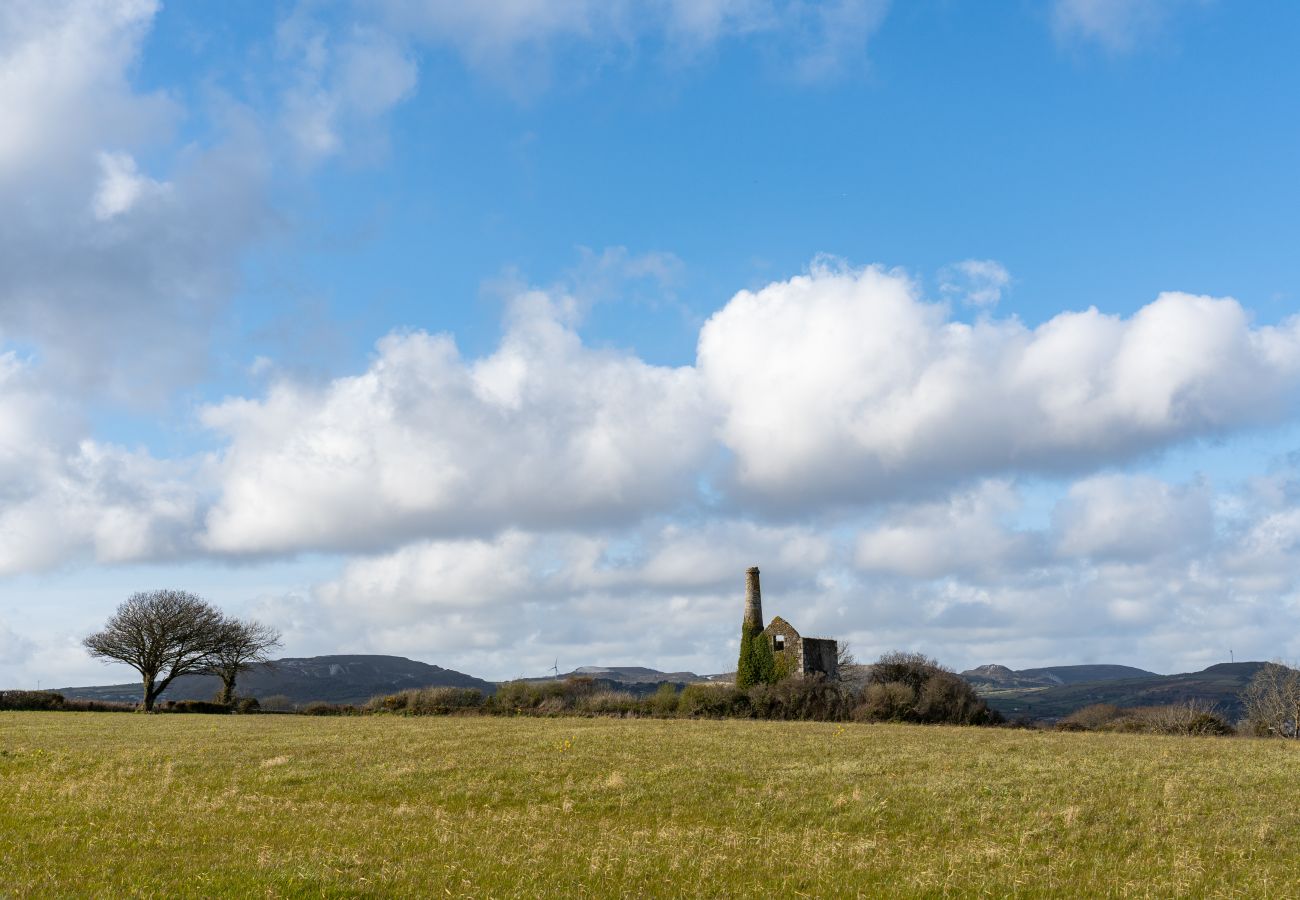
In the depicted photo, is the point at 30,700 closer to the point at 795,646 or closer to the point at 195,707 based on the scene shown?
the point at 195,707

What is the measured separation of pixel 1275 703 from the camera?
68062 mm

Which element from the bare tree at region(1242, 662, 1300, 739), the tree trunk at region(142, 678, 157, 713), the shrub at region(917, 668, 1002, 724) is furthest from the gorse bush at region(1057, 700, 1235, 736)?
the tree trunk at region(142, 678, 157, 713)

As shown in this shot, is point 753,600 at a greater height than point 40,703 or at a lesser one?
greater

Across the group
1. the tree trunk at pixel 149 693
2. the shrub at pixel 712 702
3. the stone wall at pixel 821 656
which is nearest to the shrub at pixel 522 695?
the shrub at pixel 712 702

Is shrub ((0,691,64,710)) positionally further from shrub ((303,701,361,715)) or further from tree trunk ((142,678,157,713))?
shrub ((303,701,361,715))

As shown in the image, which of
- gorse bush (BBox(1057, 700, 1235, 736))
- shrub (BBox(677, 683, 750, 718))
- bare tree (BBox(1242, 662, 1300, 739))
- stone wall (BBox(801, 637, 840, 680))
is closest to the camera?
gorse bush (BBox(1057, 700, 1235, 736))

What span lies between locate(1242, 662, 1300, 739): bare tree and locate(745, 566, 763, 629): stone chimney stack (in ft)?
136

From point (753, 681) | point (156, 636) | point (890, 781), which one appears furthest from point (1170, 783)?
point (156, 636)

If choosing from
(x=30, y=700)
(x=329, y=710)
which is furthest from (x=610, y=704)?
(x=30, y=700)

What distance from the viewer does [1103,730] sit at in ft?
188

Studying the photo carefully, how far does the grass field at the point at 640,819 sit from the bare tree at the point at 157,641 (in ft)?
206

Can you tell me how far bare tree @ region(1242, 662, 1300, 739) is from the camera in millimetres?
63500

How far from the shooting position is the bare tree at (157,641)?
310 feet

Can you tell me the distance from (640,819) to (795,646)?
67136 mm
